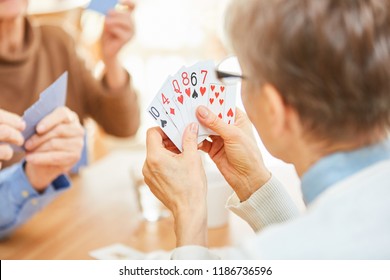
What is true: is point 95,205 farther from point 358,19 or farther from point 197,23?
point 197,23

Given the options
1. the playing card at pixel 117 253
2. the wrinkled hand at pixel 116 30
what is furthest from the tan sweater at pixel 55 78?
the playing card at pixel 117 253

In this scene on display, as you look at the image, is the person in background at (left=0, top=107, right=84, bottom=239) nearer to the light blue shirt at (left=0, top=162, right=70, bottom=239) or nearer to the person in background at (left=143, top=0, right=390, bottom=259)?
the light blue shirt at (left=0, top=162, right=70, bottom=239)

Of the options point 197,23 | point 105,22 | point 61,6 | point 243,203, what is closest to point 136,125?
point 105,22

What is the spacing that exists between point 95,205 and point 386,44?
3.90 feet

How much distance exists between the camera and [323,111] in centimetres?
106

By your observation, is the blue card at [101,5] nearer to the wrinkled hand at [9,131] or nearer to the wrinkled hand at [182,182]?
the wrinkled hand at [9,131]

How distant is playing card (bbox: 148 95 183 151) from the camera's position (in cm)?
144

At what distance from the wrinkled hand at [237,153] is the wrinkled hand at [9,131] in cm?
53

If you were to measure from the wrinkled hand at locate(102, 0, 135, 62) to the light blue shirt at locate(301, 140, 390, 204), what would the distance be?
4.69 feet

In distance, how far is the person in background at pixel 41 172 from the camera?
1.79 meters

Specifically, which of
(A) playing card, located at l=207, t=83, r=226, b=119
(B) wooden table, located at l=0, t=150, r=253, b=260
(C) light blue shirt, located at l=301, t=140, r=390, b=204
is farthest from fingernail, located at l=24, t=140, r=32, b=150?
(C) light blue shirt, located at l=301, t=140, r=390, b=204

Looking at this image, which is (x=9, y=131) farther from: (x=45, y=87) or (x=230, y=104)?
(x=45, y=87)

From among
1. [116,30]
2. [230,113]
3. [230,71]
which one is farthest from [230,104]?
[116,30]

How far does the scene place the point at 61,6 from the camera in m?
4.60
